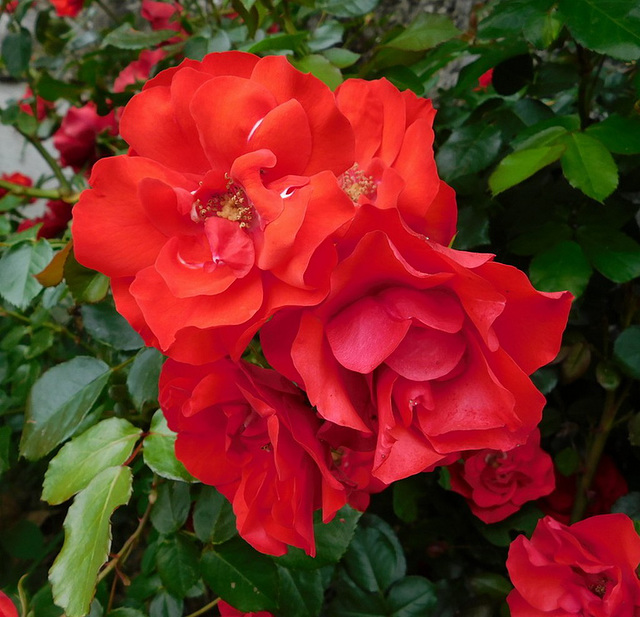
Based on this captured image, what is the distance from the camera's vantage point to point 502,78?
0.67 metres

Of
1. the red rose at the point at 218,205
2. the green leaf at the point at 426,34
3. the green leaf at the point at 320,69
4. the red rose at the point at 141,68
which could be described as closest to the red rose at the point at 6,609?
the red rose at the point at 218,205

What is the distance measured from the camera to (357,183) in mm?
367

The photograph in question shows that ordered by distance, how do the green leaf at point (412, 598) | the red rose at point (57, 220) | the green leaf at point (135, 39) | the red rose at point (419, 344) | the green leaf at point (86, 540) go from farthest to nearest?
the red rose at point (57, 220), the green leaf at point (135, 39), the green leaf at point (412, 598), the green leaf at point (86, 540), the red rose at point (419, 344)

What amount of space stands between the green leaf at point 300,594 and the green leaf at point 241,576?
0.07 m

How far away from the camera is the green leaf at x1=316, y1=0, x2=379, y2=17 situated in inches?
24.7

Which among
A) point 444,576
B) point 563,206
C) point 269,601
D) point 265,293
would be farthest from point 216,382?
point 444,576

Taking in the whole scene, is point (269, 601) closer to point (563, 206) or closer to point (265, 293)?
point (265, 293)

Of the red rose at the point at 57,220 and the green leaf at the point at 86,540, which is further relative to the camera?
the red rose at the point at 57,220

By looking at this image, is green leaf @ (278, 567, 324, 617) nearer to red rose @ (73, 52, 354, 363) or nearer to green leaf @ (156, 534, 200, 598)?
green leaf @ (156, 534, 200, 598)

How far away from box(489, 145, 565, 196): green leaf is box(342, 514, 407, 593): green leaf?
0.41m

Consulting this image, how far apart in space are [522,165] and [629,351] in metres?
0.22

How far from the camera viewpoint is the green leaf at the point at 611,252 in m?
0.54

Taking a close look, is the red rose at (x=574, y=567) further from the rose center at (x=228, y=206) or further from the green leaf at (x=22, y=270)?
the green leaf at (x=22, y=270)

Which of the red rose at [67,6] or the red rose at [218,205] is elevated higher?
the red rose at [218,205]
